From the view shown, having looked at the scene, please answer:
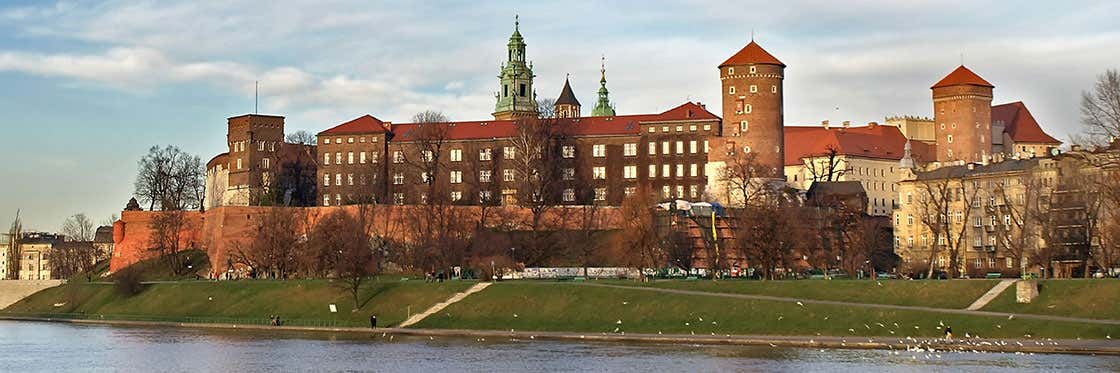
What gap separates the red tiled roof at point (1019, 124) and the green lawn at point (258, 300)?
7083cm

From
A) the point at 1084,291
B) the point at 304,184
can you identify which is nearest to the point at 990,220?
the point at 1084,291

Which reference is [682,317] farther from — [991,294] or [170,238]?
[170,238]

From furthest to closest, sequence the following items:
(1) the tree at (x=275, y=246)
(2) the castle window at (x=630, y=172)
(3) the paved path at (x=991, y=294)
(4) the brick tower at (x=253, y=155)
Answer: (4) the brick tower at (x=253, y=155)
(2) the castle window at (x=630, y=172)
(1) the tree at (x=275, y=246)
(3) the paved path at (x=991, y=294)

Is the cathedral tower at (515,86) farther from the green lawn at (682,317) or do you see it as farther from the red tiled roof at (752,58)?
the green lawn at (682,317)

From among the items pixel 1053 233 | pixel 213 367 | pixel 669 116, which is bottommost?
pixel 213 367

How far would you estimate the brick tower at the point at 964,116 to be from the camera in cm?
13000

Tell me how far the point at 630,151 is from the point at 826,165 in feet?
69.5

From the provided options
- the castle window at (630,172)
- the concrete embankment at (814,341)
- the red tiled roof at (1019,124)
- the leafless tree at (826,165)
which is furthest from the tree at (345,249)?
the red tiled roof at (1019,124)

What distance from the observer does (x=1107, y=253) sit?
77062 mm

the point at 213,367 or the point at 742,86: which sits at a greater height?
the point at 742,86

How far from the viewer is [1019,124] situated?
5487 inches

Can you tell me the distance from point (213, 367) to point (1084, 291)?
34.1m

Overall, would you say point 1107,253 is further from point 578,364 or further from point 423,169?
point 423,169

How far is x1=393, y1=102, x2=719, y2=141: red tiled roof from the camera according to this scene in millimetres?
119500
